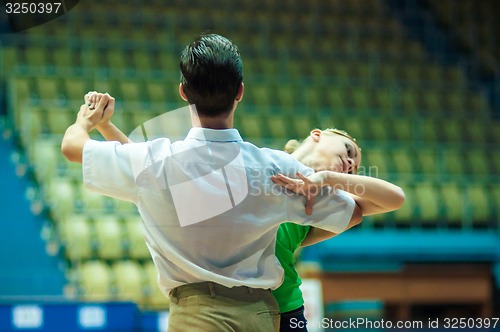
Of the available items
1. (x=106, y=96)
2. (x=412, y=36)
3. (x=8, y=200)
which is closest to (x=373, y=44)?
(x=412, y=36)

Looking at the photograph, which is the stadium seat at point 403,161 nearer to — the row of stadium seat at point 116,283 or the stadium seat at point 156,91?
A: the stadium seat at point 156,91

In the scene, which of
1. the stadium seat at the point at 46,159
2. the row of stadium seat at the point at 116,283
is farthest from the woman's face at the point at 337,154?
the stadium seat at the point at 46,159

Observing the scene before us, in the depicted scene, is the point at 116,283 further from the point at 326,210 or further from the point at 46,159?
the point at 326,210

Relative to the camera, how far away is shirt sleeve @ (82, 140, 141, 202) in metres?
1.63

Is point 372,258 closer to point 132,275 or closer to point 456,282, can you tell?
point 456,282

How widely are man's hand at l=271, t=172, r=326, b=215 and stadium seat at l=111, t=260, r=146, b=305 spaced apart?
389 cm

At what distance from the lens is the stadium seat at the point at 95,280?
17.8 feet

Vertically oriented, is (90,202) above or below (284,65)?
below

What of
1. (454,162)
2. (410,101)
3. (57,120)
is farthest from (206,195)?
(410,101)

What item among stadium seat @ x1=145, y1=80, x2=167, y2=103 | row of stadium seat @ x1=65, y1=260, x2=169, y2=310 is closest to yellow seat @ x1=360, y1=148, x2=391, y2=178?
stadium seat @ x1=145, y1=80, x2=167, y2=103

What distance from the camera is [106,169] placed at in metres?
1.62

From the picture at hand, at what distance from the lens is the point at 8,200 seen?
605 centimetres

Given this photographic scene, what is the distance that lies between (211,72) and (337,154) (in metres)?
0.51

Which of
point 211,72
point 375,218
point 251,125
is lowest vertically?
point 211,72
